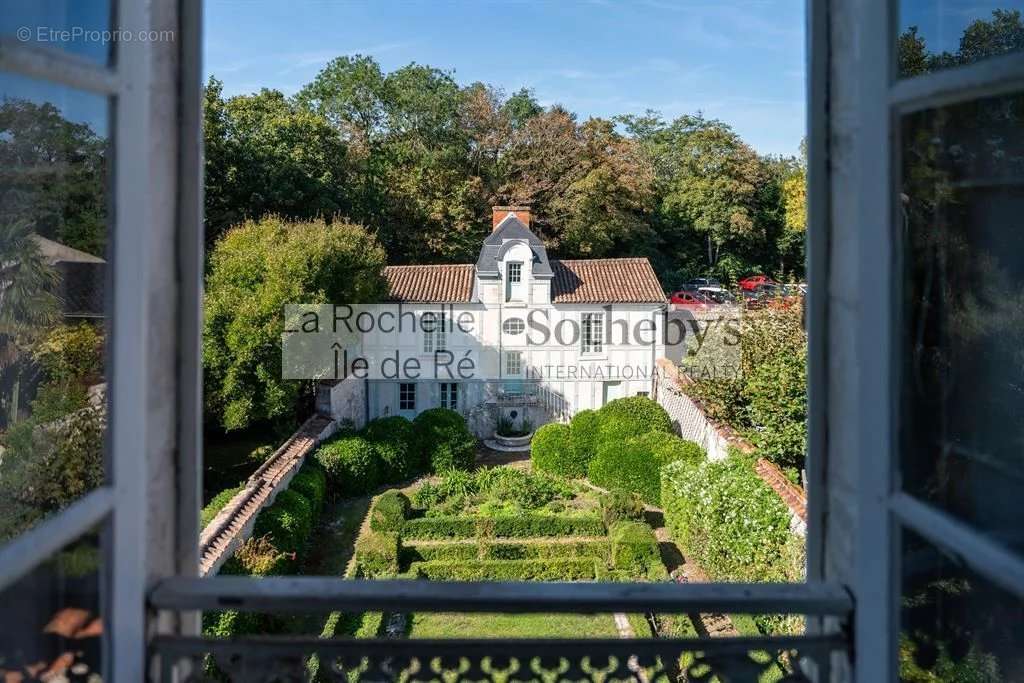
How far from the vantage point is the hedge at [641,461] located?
9.64m

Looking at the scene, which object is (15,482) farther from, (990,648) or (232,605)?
(990,648)

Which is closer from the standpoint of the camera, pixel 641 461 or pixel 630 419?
pixel 641 461

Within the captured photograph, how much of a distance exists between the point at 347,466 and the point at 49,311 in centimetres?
935

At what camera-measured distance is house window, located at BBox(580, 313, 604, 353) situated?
14211mm

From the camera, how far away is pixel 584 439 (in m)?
11.3

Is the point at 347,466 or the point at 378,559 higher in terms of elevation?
the point at 347,466

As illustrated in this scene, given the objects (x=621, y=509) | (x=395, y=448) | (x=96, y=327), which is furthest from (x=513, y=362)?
(x=96, y=327)

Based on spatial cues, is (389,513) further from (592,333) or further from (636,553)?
(592,333)

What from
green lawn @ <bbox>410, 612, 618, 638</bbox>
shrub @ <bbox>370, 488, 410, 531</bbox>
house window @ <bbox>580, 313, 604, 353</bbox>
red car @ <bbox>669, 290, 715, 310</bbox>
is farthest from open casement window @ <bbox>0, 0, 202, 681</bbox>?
red car @ <bbox>669, 290, 715, 310</bbox>

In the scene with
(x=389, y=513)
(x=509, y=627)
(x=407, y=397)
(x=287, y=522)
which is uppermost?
(x=407, y=397)

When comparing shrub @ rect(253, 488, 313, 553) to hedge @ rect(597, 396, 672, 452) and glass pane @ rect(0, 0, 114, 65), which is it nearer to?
hedge @ rect(597, 396, 672, 452)

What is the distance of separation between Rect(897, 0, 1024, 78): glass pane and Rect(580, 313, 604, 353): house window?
1308 centimetres

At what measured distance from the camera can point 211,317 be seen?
10.1m

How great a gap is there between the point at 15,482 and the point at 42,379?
0.19m
